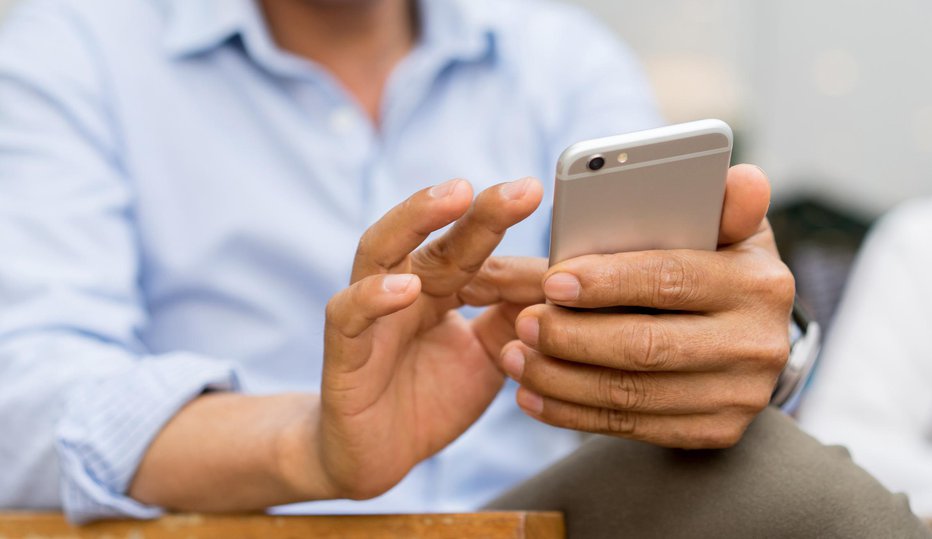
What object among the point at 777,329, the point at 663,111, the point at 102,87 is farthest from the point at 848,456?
the point at 663,111

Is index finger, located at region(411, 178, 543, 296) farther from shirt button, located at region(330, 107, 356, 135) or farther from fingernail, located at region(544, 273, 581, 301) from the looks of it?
shirt button, located at region(330, 107, 356, 135)

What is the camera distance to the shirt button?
0.96 m

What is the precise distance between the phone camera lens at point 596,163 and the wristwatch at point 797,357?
22 cm

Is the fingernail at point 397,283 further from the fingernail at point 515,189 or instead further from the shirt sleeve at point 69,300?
the shirt sleeve at point 69,300

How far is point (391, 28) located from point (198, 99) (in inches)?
10.3

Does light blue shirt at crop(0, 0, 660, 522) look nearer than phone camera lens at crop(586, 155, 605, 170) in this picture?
No

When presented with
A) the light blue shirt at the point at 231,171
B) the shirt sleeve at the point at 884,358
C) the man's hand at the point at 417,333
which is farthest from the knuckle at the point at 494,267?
the shirt sleeve at the point at 884,358

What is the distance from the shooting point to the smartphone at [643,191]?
19.1 inches

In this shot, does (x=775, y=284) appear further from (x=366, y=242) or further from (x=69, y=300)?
(x=69, y=300)

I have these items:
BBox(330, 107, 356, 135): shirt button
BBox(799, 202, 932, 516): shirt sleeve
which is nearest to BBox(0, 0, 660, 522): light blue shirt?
BBox(330, 107, 356, 135): shirt button

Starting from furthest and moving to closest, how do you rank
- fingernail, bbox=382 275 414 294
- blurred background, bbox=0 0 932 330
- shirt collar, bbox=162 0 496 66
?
blurred background, bbox=0 0 932 330 → shirt collar, bbox=162 0 496 66 → fingernail, bbox=382 275 414 294

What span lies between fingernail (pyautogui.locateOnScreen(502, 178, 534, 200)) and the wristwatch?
0.81 feet

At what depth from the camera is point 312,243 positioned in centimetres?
92

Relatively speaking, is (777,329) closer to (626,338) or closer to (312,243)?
(626,338)
